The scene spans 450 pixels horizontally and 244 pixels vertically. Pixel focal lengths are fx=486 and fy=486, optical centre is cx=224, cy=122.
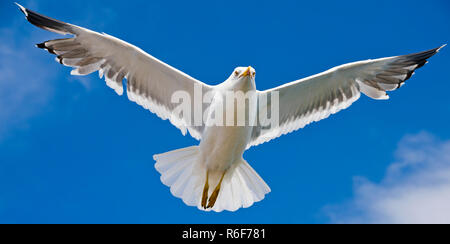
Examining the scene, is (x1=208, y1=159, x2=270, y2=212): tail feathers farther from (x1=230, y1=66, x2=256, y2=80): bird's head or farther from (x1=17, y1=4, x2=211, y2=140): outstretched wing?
(x1=230, y1=66, x2=256, y2=80): bird's head

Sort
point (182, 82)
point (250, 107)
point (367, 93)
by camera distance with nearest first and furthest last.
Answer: point (250, 107) → point (182, 82) → point (367, 93)

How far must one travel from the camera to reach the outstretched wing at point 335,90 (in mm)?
5410

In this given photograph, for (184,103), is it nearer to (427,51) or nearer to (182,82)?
(182,82)

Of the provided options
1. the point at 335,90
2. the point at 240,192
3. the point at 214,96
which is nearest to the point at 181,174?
the point at 240,192

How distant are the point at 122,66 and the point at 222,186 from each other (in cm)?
173

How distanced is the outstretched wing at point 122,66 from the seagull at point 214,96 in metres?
0.01

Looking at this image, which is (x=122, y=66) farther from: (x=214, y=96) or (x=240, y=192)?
(x=240, y=192)

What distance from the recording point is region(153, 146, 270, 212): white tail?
5.38 m

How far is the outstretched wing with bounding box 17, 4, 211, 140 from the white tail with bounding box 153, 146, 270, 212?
44 centimetres

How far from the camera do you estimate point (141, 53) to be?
16.9 feet

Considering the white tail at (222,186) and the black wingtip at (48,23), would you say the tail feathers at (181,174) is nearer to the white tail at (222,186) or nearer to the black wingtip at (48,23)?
the white tail at (222,186)

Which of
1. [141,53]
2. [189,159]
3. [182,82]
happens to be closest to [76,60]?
[141,53]

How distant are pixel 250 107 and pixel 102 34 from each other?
5.71ft

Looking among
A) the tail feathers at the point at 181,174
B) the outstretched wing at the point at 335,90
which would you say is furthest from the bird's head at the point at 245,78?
the tail feathers at the point at 181,174
